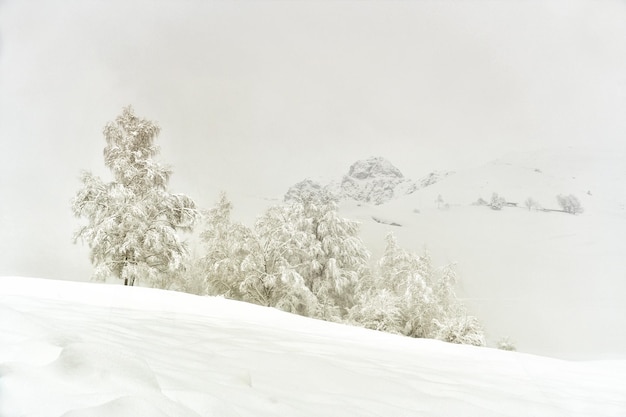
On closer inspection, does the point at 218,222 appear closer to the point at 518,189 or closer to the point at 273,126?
the point at 273,126

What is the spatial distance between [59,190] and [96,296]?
2546mm

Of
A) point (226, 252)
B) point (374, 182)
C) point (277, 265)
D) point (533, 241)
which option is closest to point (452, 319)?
point (533, 241)

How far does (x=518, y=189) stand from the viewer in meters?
5.12

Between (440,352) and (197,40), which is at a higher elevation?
(197,40)

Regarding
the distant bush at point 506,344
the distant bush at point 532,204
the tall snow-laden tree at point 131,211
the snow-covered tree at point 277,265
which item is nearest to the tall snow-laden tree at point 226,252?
the snow-covered tree at point 277,265

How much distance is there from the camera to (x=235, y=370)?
1091 mm

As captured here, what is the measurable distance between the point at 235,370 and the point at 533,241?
5412 millimetres

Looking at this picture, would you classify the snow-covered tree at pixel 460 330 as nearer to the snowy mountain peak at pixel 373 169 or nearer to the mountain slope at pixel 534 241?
the mountain slope at pixel 534 241

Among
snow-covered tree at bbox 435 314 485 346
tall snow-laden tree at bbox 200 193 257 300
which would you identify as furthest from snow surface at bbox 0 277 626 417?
tall snow-laden tree at bbox 200 193 257 300

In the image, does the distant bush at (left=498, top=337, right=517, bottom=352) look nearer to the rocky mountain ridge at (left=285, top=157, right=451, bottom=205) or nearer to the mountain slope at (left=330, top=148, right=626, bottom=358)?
the mountain slope at (left=330, top=148, right=626, bottom=358)

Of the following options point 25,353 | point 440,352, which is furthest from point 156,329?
point 440,352

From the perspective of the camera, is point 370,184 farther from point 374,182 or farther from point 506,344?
point 506,344

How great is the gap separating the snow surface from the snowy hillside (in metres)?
3.10

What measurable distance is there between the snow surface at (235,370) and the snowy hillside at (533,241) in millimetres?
3096
